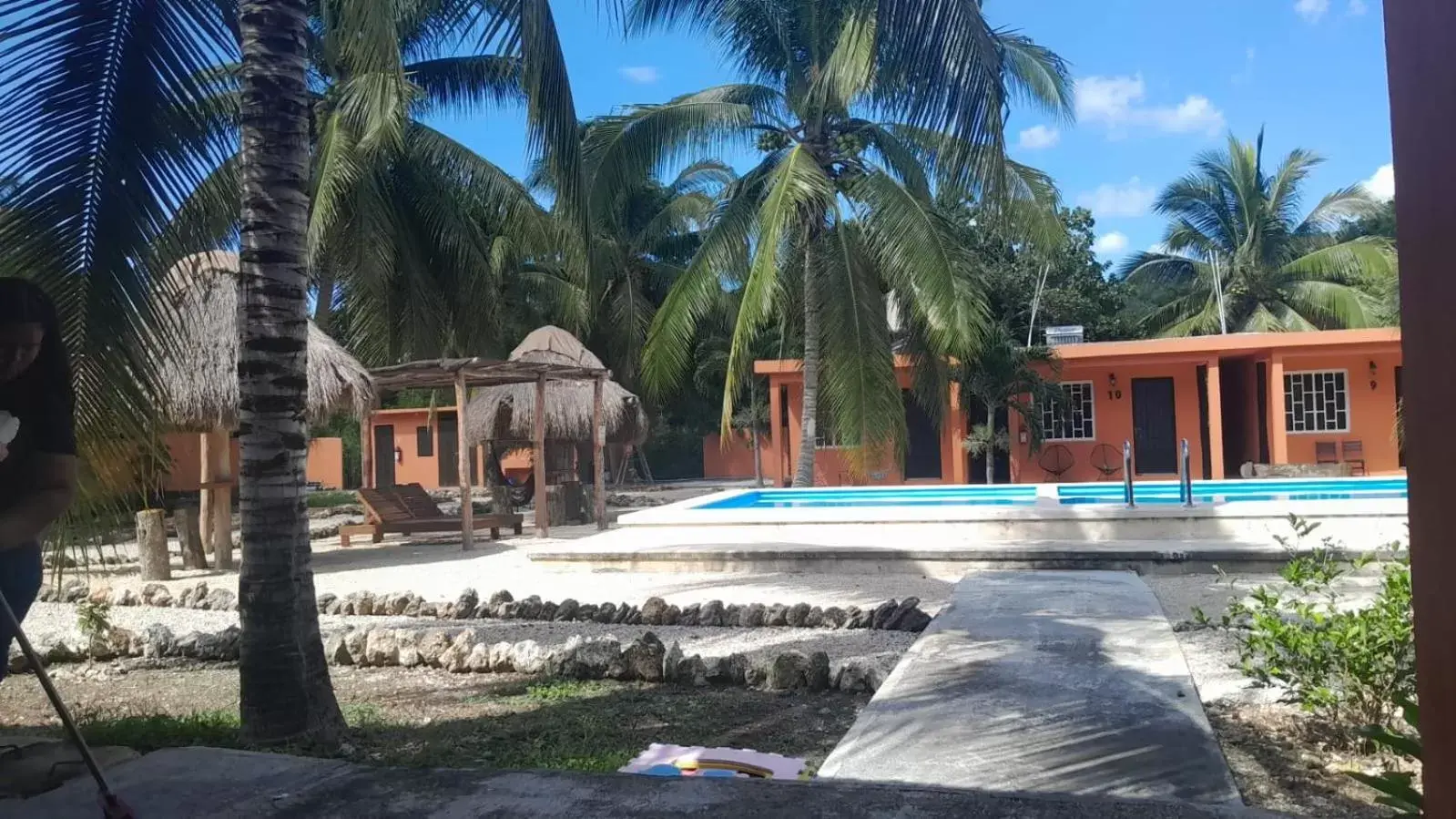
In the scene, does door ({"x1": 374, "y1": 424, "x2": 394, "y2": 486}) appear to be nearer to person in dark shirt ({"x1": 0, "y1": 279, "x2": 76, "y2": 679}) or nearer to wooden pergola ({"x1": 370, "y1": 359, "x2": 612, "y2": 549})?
wooden pergola ({"x1": 370, "y1": 359, "x2": 612, "y2": 549})

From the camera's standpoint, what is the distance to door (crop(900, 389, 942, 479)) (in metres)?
20.5

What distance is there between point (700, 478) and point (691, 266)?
19716 mm

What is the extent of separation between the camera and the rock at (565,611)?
7.95 m

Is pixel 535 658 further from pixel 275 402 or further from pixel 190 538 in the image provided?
pixel 190 538

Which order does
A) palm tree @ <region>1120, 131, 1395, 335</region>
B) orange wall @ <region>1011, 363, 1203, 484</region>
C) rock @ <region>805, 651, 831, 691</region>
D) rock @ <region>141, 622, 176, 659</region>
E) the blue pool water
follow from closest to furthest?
rock @ <region>805, 651, 831, 691</region> < rock @ <region>141, 622, 176, 659</region> < the blue pool water < orange wall @ <region>1011, 363, 1203, 484</region> < palm tree @ <region>1120, 131, 1395, 335</region>

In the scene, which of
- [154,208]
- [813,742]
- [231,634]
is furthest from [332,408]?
[813,742]

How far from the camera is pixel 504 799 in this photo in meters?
2.84

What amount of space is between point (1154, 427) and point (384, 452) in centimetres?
2231

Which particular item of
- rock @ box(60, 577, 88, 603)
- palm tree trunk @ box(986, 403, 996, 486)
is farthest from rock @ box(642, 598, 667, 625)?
palm tree trunk @ box(986, 403, 996, 486)

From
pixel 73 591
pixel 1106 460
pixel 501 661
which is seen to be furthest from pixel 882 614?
pixel 1106 460

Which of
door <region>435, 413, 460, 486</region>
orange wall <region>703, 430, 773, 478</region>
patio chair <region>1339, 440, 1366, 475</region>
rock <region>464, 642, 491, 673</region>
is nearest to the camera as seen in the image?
rock <region>464, 642, 491, 673</region>

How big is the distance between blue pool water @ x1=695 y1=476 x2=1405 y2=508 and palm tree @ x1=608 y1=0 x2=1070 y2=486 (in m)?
0.96

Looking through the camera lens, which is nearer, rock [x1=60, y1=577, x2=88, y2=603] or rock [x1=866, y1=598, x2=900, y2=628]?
rock [x1=866, y1=598, x2=900, y2=628]

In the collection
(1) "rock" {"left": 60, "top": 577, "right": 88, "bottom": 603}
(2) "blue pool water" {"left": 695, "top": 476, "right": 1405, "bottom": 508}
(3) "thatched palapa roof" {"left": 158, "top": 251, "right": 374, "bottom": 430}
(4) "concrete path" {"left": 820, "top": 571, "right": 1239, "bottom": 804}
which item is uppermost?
(3) "thatched palapa roof" {"left": 158, "top": 251, "right": 374, "bottom": 430}
